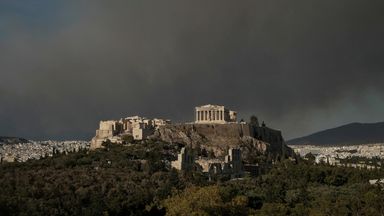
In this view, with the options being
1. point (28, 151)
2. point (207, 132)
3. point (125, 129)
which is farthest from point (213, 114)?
point (28, 151)

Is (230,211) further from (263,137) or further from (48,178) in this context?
(263,137)

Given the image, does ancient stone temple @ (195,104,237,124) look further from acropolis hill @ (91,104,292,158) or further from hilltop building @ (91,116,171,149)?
hilltop building @ (91,116,171,149)

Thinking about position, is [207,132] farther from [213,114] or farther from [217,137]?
[213,114]

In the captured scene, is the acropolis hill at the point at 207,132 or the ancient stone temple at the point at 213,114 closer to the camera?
the acropolis hill at the point at 207,132

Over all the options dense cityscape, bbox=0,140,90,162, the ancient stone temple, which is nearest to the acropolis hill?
the ancient stone temple

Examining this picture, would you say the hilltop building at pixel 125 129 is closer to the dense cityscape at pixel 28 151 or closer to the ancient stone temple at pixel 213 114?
the dense cityscape at pixel 28 151

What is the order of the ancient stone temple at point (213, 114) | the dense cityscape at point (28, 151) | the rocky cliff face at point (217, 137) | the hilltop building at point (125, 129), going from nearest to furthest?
1. the dense cityscape at point (28, 151)
2. the rocky cliff face at point (217, 137)
3. the hilltop building at point (125, 129)
4. the ancient stone temple at point (213, 114)

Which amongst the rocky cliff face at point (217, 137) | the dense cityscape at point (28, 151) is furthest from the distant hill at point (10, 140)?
the rocky cliff face at point (217, 137)
